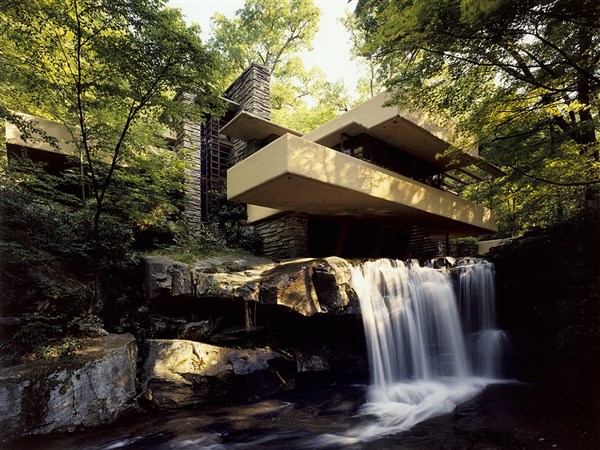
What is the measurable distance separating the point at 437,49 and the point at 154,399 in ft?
24.8

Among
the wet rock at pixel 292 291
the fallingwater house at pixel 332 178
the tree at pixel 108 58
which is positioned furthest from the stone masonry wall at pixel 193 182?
the wet rock at pixel 292 291

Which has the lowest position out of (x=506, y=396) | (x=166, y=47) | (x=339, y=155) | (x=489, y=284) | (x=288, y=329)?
(x=506, y=396)

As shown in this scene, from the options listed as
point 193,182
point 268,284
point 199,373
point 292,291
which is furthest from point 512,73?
point 193,182

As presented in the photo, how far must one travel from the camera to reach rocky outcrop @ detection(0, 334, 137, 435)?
14.9ft

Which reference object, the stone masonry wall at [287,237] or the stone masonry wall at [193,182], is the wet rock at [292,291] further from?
the stone masonry wall at [193,182]

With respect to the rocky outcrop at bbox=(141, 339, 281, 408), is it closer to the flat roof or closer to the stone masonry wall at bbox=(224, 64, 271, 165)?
the flat roof

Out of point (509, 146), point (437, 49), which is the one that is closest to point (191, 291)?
point (437, 49)

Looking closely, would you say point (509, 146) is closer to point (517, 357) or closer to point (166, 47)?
point (517, 357)

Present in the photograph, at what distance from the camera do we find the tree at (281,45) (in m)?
22.4

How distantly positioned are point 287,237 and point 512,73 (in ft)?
23.4

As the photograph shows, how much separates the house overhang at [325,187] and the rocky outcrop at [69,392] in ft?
16.0

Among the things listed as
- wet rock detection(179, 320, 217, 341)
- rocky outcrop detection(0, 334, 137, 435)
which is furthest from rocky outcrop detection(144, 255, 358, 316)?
rocky outcrop detection(0, 334, 137, 435)

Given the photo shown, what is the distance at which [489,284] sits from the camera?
8859 mm

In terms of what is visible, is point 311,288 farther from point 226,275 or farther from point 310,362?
point 226,275
